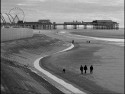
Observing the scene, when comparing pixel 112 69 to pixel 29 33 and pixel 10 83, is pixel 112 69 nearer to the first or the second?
pixel 10 83

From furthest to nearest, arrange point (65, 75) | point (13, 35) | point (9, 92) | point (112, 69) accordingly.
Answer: point (13, 35)
point (112, 69)
point (65, 75)
point (9, 92)

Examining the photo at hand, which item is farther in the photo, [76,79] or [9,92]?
[76,79]

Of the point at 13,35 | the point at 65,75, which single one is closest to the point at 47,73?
the point at 65,75

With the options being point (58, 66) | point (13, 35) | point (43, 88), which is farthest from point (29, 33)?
point (43, 88)

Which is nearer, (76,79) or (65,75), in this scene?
Result: (76,79)

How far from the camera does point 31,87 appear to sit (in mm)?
15805

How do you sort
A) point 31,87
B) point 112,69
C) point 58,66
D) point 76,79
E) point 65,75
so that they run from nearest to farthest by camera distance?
point 31,87
point 76,79
point 65,75
point 112,69
point 58,66

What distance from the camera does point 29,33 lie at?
6450 centimetres

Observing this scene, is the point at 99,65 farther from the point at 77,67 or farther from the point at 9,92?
the point at 9,92

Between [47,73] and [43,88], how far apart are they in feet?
23.0

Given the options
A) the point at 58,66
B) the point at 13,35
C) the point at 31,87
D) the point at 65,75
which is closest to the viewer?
the point at 31,87

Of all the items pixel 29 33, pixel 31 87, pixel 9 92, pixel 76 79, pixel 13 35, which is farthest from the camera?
pixel 29 33

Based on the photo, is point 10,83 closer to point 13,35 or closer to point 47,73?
point 47,73

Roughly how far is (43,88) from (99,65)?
12352 millimetres
